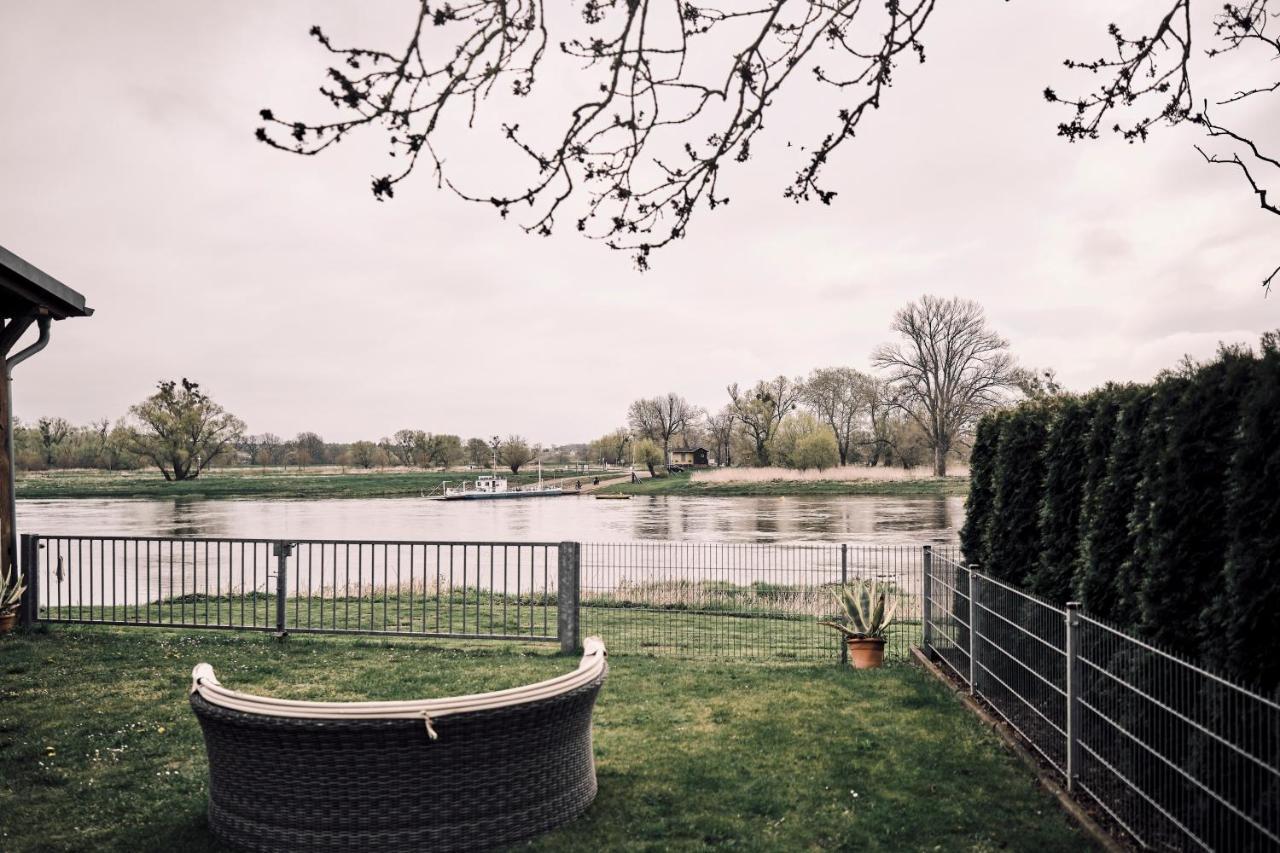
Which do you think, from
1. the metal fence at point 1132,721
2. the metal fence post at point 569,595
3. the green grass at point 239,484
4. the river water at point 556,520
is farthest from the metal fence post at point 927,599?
the green grass at point 239,484

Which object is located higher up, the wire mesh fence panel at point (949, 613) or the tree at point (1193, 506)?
the tree at point (1193, 506)

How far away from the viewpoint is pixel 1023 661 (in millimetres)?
5293

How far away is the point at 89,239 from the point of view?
14773mm

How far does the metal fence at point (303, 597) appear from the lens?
8602 mm

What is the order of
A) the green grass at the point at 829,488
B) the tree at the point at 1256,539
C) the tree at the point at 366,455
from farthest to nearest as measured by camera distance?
the tree at the point at 366,455 → the green grass at the point at 829,488 → the tree at the point at 1256,539

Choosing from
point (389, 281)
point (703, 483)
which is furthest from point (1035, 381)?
point (389, 281)

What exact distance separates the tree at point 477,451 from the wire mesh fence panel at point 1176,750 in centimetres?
7883

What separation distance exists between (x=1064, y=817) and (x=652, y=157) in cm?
380

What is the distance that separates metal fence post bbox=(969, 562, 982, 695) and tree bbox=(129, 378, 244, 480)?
63386 millimetres

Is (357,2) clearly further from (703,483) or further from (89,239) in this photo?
(703,483)

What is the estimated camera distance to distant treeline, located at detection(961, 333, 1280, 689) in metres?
3.48

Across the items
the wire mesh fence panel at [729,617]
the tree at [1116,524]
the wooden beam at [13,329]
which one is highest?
the wooden beam at [13,329]

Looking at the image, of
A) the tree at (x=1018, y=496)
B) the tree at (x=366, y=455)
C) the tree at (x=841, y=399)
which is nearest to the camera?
the tree at (x=1018, y=496)

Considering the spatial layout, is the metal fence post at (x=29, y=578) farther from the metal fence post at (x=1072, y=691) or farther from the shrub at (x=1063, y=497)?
the shrub at (x=1063, y=497)
